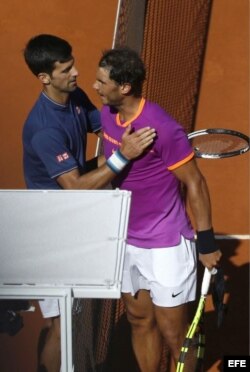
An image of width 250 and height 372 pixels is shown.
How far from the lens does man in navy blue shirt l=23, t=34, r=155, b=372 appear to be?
3602 millimetres

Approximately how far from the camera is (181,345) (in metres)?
3.75

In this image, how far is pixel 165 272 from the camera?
3.63m

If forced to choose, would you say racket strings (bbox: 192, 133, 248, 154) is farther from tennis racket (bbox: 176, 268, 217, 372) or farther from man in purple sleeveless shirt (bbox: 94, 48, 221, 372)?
tennis racket (bbox: 176, 268, 217, 372)

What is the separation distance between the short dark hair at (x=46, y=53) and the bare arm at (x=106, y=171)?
0.48 metres

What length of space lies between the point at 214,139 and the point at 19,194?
5.81ft

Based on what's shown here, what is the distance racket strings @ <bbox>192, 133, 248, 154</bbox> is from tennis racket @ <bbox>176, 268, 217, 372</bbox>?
3.12 feet

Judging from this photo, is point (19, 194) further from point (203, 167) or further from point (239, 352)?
point (203, 167)

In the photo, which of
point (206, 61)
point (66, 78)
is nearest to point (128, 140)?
point (66, 78)

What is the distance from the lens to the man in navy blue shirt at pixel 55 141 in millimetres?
3602

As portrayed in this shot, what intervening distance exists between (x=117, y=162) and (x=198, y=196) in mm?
A: 347

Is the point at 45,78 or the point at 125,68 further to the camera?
the point at 45,78

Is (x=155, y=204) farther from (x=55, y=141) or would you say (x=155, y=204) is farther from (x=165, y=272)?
(x=55, y=141)

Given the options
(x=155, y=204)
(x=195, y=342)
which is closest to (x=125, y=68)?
(x=155, y=204)

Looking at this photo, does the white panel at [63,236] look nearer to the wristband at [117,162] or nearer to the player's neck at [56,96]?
the wristband at [117,162]
